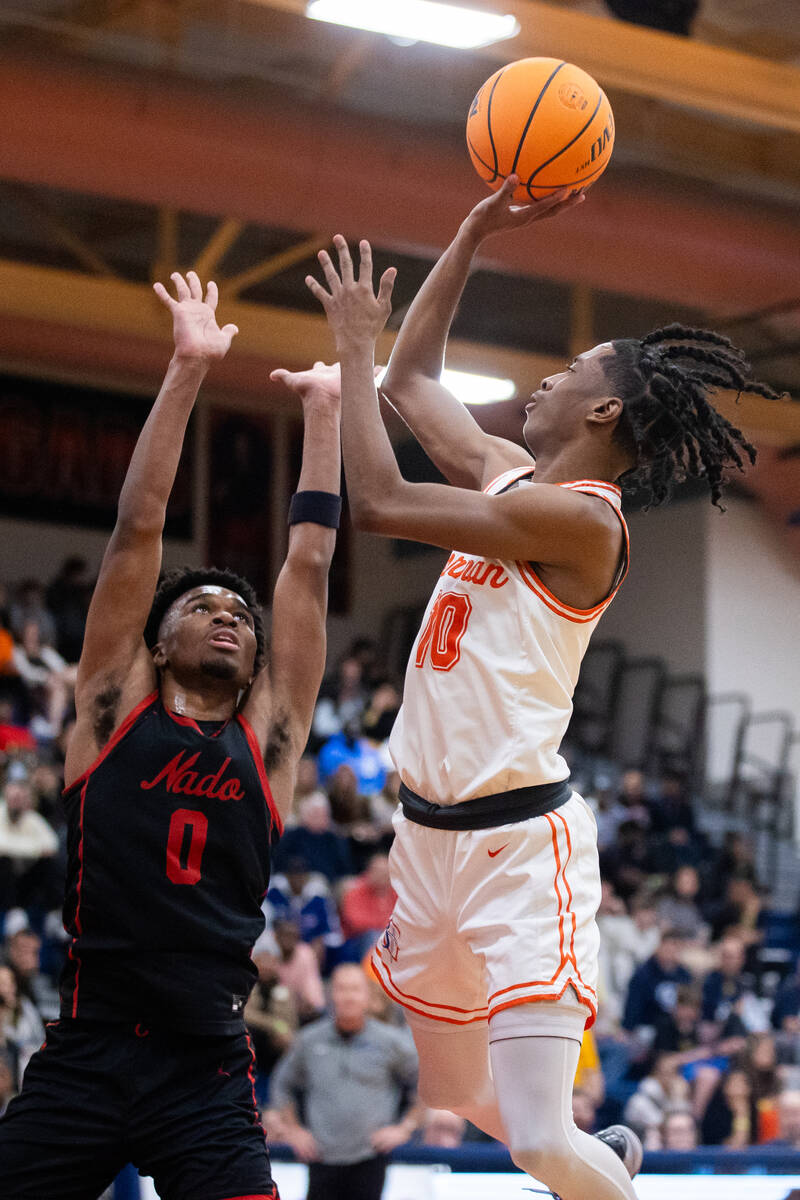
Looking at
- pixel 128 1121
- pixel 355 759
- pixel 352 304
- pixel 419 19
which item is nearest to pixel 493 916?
pixel 128 1121

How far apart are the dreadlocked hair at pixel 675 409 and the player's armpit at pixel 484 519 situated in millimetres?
346

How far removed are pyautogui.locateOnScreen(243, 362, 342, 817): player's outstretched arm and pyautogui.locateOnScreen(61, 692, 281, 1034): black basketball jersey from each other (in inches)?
5.8

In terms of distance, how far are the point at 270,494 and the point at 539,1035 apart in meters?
14.8

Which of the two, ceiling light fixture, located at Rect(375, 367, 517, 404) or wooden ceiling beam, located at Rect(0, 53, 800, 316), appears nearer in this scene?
wooden ceiling beam, located at Rect(0, 53, 800, 316)

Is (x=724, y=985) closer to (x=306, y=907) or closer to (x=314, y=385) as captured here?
(x=306, y=907)

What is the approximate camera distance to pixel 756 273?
11.3 meters

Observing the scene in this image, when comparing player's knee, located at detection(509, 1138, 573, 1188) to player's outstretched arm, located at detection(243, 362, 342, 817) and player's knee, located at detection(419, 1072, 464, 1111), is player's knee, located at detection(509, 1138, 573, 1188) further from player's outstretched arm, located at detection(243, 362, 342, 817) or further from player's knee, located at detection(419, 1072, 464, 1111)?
player's outstretched arm, located at detection(243, 362, 342, 817)

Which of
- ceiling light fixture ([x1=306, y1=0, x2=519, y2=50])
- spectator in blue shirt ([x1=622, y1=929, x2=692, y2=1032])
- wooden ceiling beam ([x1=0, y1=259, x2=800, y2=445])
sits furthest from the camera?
wooden ceiling beam ([x1=0, y1=259, x2=800, y2=445])

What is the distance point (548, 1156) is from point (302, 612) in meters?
1.31

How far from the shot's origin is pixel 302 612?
3.77m

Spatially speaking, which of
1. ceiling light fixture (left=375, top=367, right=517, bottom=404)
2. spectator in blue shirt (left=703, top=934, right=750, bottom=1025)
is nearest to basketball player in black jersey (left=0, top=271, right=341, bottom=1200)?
spectator in blue shirt (left=703, top=934, right=750, bottom=1025)

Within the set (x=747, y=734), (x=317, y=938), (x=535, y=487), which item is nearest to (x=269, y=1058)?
(x=317, y=938)

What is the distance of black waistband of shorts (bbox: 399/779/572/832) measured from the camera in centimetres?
345

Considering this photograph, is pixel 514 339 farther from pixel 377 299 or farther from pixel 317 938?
pixel 377 299
